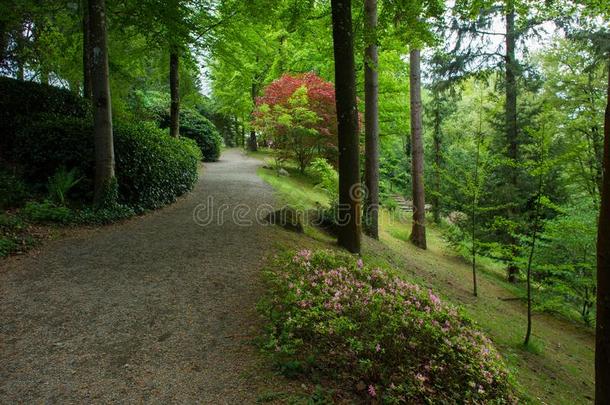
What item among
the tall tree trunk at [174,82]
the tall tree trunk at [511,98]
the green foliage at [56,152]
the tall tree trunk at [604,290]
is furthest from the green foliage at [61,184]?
the tall tree trunk at [511,98]

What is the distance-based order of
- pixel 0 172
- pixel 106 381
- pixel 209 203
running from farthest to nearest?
pixel 209 203
pixel 0 172
pixel 106 381

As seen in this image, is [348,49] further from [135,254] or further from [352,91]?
[135,254]

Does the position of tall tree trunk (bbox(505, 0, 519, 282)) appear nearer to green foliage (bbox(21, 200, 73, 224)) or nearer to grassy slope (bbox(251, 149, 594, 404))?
grassy slope (bbox(251, 149, 594, 404))

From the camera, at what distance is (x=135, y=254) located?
5.56m

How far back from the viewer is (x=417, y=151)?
10.8 metres

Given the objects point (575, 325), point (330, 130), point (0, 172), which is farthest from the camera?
point (330, 130)

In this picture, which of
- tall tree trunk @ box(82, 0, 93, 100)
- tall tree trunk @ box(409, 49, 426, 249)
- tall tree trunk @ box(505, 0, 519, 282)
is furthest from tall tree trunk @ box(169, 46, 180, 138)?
tall tree trunk @ box(505, 0, 519, 282)

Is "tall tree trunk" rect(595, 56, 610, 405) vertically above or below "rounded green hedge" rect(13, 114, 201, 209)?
below

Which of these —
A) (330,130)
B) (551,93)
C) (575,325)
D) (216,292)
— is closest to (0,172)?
(216,292)

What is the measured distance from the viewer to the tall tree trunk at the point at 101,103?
6.62m

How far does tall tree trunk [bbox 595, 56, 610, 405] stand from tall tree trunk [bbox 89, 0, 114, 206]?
7.21 metres

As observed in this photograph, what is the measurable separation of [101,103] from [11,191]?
7.32 feet

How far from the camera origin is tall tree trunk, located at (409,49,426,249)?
10.4 m

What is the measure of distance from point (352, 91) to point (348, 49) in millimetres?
663
